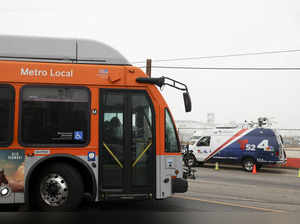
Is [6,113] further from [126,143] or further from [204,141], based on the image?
[204,141]

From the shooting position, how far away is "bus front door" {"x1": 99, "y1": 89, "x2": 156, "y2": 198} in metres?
6.23

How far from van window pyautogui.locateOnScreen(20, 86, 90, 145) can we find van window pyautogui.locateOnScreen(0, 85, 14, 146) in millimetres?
209

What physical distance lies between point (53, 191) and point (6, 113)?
1.79m

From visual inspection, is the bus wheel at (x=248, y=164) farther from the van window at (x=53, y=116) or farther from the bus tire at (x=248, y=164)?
the van window at (x=53, y=116)

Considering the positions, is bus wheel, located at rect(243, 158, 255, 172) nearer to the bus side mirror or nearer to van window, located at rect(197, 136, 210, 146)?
van window, located at rect(197, 136, 210, 146)

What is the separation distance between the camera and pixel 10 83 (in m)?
6.09

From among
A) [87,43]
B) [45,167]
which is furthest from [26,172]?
[87,43]

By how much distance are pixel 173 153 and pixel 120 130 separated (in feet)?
4.03

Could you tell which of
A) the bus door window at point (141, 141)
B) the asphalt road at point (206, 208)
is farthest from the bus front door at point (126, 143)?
the asphalt road at point (206, 208)

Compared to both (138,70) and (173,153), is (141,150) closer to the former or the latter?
(173,153)

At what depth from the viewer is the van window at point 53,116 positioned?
6.03 m

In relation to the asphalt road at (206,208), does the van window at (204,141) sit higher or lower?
higher

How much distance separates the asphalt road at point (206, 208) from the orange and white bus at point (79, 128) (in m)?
0.66

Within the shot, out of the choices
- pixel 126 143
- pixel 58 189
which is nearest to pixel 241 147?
pixel 126 143
